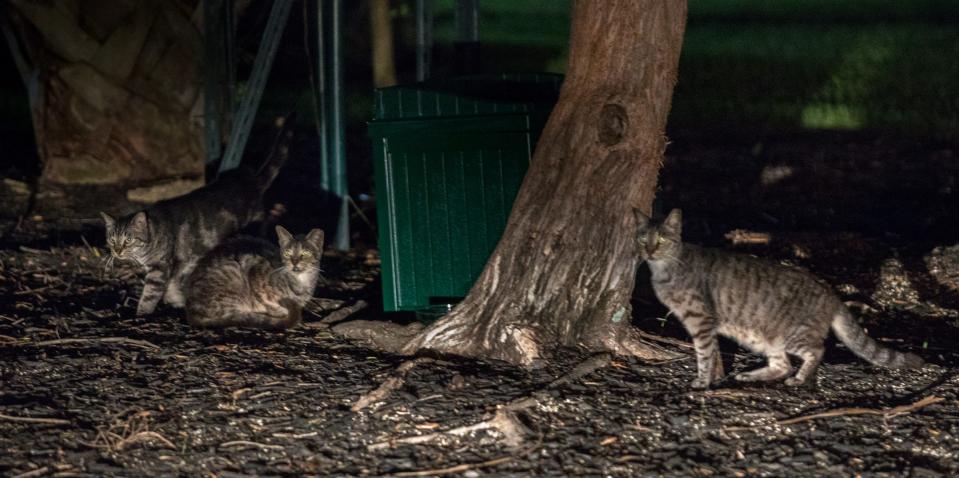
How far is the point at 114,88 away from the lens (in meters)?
11.6

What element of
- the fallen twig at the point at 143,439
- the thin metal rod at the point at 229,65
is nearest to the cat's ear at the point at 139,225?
the thin metal rod at the point at 229,65

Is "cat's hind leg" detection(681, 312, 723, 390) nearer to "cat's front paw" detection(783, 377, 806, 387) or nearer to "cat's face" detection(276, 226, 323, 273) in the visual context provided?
"cat's front paw" detection(783, 377, 806, 387)

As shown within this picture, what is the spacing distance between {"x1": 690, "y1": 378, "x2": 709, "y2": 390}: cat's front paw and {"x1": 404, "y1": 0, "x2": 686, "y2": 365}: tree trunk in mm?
522

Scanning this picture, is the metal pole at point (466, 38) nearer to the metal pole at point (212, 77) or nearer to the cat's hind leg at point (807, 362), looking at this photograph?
the metal pole at point (212, 77)

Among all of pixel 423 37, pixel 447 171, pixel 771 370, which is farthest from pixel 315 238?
pixel 771 370

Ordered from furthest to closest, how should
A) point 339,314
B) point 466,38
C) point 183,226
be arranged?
1. point 466,38
2. point 183,226
3. point 339,314

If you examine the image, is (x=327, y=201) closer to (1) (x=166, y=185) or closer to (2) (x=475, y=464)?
(1) (x=166, y=185)

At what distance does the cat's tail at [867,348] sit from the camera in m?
6.11

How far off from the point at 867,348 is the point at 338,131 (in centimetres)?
492

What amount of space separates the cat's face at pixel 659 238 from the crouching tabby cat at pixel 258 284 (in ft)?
8.07

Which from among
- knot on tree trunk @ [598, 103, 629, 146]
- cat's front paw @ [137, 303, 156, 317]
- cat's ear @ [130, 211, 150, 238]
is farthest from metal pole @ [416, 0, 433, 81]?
knot on tree trunk @ [598, 103, 629, 146]

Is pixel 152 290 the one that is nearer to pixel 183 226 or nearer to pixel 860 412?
pixel 183 226

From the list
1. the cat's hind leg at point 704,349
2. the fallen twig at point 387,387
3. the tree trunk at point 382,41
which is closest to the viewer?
the fallen twig at point 387,387

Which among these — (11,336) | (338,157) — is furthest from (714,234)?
(11,336)
